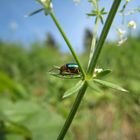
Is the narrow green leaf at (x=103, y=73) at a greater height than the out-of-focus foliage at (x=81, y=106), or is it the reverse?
the narrow green leaf at (x=103, y=73)

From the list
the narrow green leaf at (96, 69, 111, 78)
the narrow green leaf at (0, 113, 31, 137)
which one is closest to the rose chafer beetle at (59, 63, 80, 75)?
the narrow green leaf at (96, 69, 111, 78)

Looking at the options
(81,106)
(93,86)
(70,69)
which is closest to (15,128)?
(70,69)

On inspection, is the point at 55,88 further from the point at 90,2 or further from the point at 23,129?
the point at 90,2

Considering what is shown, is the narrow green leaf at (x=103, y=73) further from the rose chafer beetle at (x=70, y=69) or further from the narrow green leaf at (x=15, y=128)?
the narrow green leaf at (x=15, y=128)

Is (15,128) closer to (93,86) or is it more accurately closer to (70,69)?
(70,69)

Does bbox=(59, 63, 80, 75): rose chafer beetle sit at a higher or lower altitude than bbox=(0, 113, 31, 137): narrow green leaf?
higher

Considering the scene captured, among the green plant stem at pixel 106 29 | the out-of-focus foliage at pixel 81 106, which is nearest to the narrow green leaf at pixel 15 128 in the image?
the out-of-focus foliage at pixel 81 106

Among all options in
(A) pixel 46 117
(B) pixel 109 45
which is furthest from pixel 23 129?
(B) pixel 109 45

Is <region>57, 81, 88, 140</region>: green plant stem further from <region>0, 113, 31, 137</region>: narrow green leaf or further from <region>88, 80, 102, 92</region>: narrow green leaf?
<region>0, 113, 31, 137</region>: narrow green leaf

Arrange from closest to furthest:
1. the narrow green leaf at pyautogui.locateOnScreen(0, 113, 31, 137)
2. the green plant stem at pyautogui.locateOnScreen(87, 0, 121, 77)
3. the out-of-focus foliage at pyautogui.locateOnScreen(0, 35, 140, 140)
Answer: the green plant stem at pyautogui.locateOnScreen(87, 0, 121, 77), the narrow green leaf at pyautogui.locateOnScreen(0, 113, 31, 137), the out-of-focus foliage at pyautogui.locateOnScreen(0, 35, 140, 140)
